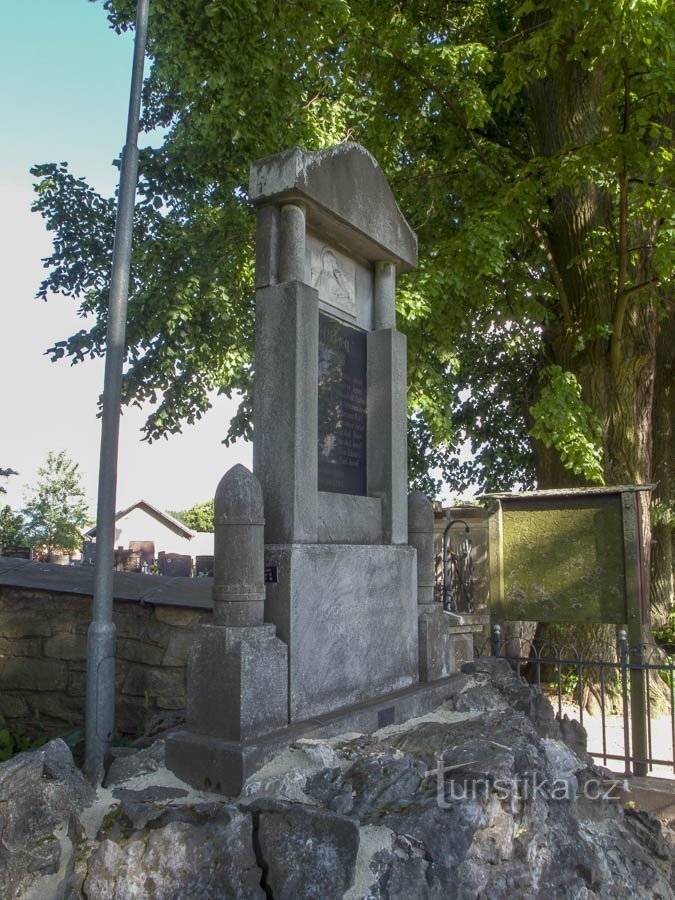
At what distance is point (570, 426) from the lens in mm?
8336

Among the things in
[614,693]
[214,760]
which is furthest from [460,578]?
[214,760]

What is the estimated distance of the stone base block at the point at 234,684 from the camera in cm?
331

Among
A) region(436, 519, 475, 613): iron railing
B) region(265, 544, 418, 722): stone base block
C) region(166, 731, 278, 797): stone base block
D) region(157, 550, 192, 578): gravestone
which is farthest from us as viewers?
region(157, 550, 192, 578): gravestone

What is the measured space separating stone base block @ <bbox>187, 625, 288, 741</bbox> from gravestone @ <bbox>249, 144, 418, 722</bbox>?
0.59 ft

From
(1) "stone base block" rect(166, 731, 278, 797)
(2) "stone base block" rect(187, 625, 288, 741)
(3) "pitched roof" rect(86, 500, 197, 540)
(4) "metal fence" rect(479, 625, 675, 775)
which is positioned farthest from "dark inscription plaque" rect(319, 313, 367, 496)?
(3) "pitched roof" rect(86, 500, 197, 540)

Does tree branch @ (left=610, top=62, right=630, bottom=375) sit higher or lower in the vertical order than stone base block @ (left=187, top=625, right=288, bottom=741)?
higher

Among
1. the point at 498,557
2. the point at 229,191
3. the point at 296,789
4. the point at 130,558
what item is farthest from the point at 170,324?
the point at 130,558

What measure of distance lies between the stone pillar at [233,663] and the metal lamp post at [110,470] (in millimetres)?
1083

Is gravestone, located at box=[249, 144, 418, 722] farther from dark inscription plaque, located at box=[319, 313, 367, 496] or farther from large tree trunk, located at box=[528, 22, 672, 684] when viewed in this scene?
large tree trunk, located at box=[528, 22, 672, 684]

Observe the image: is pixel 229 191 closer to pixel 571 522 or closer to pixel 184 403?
pixel 184 403

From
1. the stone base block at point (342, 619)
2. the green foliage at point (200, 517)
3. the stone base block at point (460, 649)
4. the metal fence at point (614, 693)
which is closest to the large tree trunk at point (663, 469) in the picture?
the metal fence at point (614, 693)

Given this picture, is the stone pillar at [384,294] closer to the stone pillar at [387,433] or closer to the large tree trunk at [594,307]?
the stone pillar at [387,433]

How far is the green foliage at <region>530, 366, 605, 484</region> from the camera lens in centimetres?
821

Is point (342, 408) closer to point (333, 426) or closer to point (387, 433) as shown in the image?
point (333, 426)
